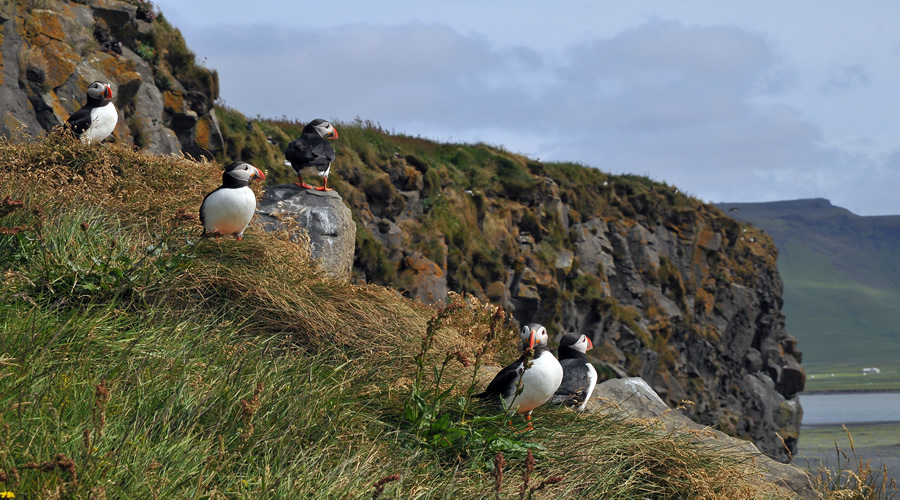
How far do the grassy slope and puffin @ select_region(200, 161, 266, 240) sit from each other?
0.19 m

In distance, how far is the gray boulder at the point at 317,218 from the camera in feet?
31.6

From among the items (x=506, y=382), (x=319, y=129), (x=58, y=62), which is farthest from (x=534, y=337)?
(x=58, y=62)

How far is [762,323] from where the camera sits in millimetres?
46250

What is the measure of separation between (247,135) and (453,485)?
1759 cm

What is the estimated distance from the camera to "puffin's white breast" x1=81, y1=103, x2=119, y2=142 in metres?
9.60

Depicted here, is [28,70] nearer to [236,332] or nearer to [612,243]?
[236,332]

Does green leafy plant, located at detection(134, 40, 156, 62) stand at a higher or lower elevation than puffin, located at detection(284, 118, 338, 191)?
higher

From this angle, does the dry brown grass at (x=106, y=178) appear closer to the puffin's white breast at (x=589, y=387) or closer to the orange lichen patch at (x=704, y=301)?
the puffin's white breast at (x=589, y=387)

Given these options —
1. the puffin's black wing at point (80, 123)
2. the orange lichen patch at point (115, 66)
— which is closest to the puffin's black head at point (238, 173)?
the puffin's black wing at point (80, 123)

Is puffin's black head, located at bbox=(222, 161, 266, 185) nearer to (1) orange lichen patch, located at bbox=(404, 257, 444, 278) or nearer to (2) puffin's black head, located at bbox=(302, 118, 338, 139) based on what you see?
(2) puffin's black head, located at bbox=(302, 118, 338, 139)

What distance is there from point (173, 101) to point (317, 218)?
813cm

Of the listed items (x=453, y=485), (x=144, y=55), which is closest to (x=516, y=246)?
(x=144, y=55)

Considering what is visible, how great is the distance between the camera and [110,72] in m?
14.2

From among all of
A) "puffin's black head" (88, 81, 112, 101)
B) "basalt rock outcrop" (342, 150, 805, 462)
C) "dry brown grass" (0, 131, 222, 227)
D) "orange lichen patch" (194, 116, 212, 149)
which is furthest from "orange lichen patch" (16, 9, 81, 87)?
"basalt rock outcrop" (342, 150, 805, 462)
